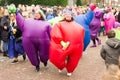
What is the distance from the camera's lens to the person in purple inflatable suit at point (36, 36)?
9.21 m

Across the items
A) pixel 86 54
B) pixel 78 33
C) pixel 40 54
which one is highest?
pixel 78 33

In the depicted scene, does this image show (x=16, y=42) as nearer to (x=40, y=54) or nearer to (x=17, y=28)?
(x=17, y=28)

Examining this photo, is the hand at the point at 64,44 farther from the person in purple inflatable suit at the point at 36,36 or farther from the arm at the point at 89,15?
the arm at the point at 89,15

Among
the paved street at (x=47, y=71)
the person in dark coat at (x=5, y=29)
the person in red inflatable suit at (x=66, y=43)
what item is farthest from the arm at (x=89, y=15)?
the person in dark coat at (x=5, y=29)

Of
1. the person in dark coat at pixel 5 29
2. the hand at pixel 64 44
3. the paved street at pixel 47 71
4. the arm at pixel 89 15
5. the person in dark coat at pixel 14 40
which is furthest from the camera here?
the person in dark coat at pixel 5 29

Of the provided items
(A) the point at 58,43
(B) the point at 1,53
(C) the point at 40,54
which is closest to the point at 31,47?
(C) the point at 40,54

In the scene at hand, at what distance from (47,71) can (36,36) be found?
1233 mm

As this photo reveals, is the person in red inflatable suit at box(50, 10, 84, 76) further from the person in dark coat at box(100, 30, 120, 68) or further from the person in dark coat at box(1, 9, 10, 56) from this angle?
the person in dark coat at box(1, 9, 10, 56)

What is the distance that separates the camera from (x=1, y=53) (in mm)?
12742

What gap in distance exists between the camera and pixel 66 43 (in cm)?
876

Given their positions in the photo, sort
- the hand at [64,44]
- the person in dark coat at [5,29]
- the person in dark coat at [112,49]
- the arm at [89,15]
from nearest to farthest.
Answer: the person in dark coat at [112,49], the hand at [64,44], the arm at [89,15], the person in dark coat at [5,29]

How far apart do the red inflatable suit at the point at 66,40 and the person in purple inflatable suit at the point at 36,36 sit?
38cm

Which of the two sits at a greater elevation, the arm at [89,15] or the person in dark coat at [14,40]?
the arm at [89,15]

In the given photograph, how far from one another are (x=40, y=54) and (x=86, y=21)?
2.35 m
